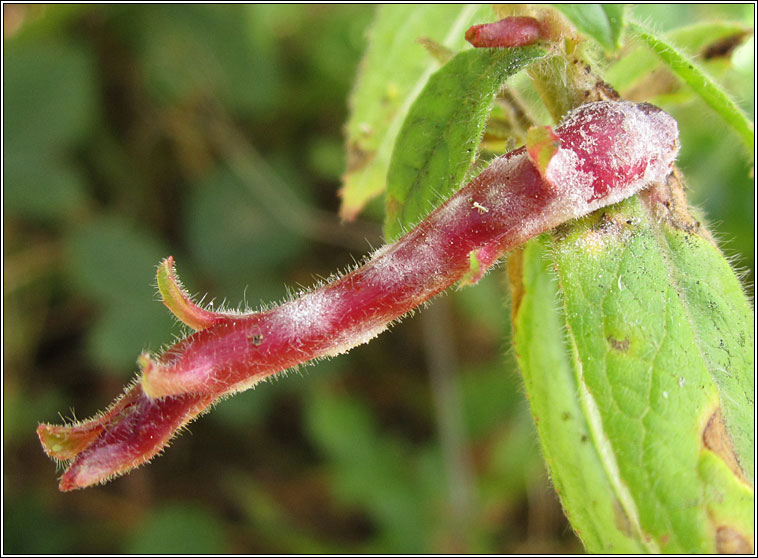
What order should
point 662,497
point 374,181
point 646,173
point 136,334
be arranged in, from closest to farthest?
1. point 662,497
2. point 646,173
3. point 374,181
4. point 136,334

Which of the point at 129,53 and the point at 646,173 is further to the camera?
the point at 129,53

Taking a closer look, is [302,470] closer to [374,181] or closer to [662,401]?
[374,181]

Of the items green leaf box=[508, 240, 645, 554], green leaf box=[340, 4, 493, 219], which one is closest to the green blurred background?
green leaf box=[340, 4, 493, 219]

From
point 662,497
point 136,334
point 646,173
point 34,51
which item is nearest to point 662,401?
point 662,497

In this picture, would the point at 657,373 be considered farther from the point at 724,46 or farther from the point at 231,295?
the point at 231,295

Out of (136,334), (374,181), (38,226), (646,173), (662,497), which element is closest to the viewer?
(662,497)

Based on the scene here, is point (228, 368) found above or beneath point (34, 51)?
beneath

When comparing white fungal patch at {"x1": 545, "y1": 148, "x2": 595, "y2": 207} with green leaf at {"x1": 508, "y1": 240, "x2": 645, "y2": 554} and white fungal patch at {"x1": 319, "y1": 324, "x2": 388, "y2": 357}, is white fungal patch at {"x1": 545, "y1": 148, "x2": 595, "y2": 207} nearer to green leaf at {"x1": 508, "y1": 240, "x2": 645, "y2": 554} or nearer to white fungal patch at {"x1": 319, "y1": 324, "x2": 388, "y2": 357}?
green leaf at {"x1": 508, "y1": 240, "x2": 645, "y2": 554}

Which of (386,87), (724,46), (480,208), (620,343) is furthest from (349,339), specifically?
(724,46)

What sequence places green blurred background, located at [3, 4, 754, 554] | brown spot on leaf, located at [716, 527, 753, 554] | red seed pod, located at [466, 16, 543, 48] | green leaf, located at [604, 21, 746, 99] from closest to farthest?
brown spot on leaf, located at [716, 527, 753, 554], red seed pod, located at [466, 16, 543, 48], green leaf, located at [604, 21, 746, 99], green blurred background, located at [3, 4, 754, 554]
